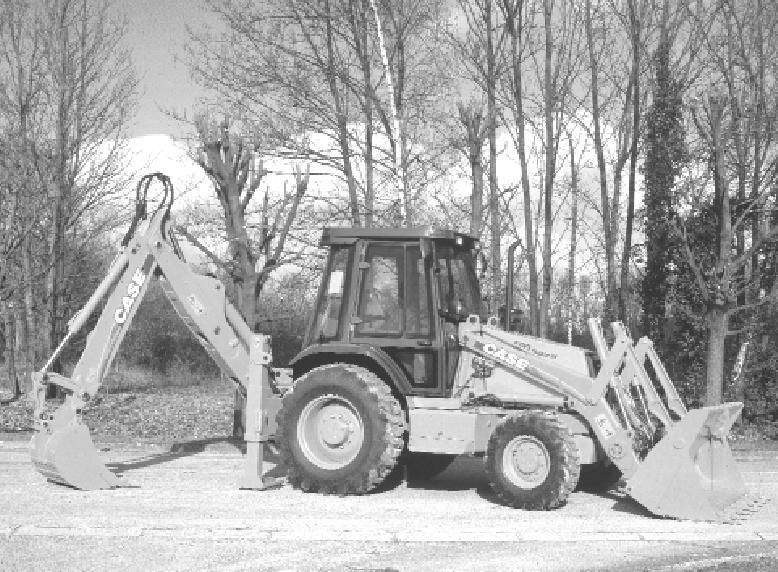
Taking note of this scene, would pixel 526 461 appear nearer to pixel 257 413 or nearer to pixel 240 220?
pixel 257 413

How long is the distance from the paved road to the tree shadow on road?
0.78 metres

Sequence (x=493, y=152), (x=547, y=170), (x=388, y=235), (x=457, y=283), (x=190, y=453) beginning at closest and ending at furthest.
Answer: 1. (x=388, y=235)
2. (x=457, y=283)
3. (x=190, y=453)
4. (x=547, y=170)
5. (x=493, y=152)

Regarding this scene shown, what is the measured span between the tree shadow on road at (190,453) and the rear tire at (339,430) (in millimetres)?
1118

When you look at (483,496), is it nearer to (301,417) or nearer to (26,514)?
(301,417)

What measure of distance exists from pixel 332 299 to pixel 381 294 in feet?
1.77

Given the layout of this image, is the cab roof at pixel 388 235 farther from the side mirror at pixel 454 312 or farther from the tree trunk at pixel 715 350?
the tree trunk at pixel 715 350

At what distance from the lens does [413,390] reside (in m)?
9.61

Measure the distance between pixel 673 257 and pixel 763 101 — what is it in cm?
596

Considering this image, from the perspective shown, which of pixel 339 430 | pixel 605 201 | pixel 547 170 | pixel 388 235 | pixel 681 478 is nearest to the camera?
pixel 681 478

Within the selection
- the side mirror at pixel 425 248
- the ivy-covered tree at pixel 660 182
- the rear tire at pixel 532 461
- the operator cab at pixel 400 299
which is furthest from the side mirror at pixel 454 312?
the ivy-covered tree at pixel 660 182

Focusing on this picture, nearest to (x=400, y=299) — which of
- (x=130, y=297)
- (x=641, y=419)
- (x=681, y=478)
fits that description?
(x=641, y=419)

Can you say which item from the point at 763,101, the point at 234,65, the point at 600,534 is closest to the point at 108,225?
the point at 234,65

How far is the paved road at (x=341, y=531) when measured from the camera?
267 inches

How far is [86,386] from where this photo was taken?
978 cm
